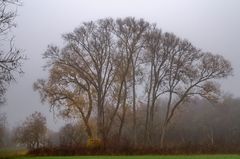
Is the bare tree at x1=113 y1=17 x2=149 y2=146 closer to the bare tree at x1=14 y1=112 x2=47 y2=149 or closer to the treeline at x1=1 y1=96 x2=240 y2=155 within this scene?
the treeline at x1=1 y1=96 x2=240 y2=155

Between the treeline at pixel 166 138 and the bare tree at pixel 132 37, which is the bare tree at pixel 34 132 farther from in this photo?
the bare tree at pixel 132 37

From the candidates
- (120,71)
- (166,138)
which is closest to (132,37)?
(120,71)

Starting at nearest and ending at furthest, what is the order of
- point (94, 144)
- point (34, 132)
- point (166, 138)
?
point (94, 144) < point (34, 132) < point (166, 138)

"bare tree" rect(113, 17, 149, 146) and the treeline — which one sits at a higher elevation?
"bare tree" rect(113, 17, 149, 146)

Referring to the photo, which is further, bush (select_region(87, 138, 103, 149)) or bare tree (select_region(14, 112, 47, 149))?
bare tree (select_region(14, 112, 47, 149))

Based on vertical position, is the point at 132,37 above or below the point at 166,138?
above

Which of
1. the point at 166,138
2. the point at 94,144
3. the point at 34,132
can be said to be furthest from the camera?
the point at 166,138

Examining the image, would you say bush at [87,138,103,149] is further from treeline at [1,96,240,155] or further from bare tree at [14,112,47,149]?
bare tree at [14,112,47,149]

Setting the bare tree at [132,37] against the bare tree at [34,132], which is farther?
the bare tree at [34,132]

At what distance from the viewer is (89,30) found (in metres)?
50.3

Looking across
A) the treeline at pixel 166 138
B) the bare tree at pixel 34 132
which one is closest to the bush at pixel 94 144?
the treeline at pixel 166 138

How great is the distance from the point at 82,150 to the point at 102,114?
21.3 ft

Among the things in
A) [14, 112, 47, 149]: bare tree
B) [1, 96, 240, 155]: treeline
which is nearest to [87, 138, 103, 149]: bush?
[1, 96, 240, 155]: treeline

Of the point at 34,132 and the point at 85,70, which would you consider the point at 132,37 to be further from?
the point at 34,132
